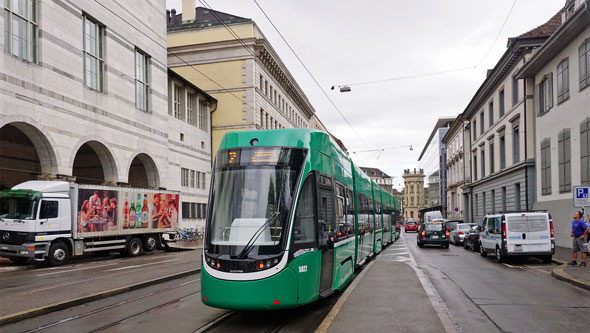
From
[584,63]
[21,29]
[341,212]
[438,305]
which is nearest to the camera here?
[438,305]

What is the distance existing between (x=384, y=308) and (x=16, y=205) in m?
15.3

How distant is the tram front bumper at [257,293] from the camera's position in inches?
276

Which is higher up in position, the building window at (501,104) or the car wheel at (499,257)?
the building window at (501,104)

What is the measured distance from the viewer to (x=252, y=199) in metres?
7.61

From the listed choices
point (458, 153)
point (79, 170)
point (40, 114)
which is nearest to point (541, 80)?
point (40, 114)

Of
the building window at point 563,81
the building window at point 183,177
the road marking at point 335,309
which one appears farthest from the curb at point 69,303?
the building window at point 183,177

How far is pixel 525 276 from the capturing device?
45.7 ft

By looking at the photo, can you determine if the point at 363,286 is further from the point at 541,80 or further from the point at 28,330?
the point at 541,80

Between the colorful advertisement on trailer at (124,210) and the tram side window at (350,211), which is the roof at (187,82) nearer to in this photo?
the colorful advertisement on trailer at (124,210)

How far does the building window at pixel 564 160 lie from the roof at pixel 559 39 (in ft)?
14.3

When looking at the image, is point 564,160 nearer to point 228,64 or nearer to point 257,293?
point 257,293

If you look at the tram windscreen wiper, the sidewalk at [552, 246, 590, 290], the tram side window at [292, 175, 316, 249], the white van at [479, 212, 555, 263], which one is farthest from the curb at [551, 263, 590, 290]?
the tram windscreen wiper

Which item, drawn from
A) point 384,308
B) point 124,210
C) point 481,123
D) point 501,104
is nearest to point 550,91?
point 501,104

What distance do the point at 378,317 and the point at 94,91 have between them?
2147 centimetres
